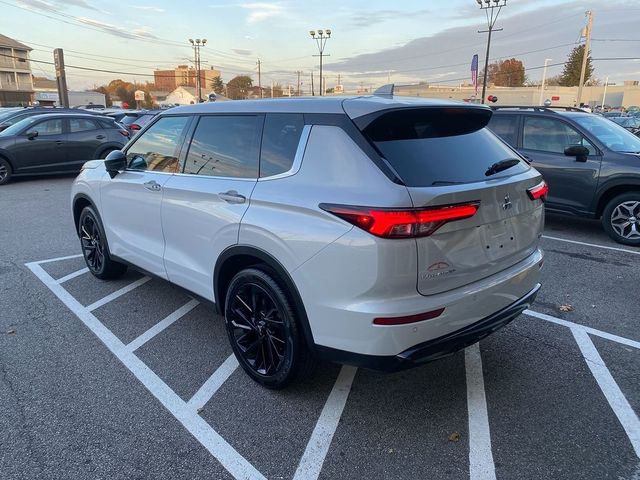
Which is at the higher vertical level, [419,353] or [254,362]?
[419,353]

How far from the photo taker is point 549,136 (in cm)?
745

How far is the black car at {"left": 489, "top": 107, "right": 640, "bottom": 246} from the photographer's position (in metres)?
6.59

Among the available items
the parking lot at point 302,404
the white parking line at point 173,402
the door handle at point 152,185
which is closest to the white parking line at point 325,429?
Answer: the parking lot at point 302,404

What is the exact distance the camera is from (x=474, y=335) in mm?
2699

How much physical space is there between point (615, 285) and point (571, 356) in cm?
198

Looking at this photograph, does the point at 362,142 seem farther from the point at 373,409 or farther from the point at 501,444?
the point at 501,444

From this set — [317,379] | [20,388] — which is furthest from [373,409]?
[20,388]

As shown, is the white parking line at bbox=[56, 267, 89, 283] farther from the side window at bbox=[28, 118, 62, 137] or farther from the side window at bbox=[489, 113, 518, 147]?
the side window at bbox=[28, 118, 62, 137]

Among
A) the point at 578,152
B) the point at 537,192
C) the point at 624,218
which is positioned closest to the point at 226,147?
the point at 537,192

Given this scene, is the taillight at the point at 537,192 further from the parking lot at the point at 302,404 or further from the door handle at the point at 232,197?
the door handle at the point at 232,197

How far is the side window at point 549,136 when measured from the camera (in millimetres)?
7133

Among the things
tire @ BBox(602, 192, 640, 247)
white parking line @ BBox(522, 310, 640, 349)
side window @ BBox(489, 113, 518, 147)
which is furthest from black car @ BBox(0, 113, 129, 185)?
white parking line @ BBox(522, 310, 640, 349)

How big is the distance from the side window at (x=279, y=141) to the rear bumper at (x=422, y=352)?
3.69ft

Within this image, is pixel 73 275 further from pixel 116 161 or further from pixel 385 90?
pixel 385 90
